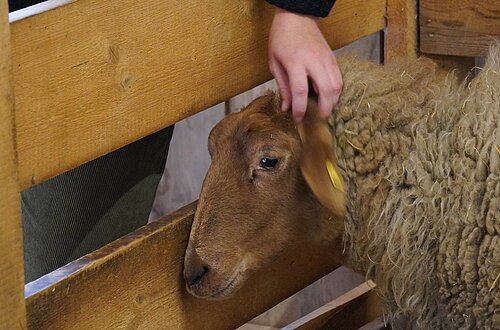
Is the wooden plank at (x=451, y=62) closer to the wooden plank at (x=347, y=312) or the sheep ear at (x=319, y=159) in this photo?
the wooden plank at (x=347, y=312)

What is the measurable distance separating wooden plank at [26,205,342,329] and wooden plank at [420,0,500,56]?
85 cm

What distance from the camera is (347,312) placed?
10.7ft

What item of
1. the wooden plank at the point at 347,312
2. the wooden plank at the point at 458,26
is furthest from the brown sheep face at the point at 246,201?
the wooden plank at the point at 458,26

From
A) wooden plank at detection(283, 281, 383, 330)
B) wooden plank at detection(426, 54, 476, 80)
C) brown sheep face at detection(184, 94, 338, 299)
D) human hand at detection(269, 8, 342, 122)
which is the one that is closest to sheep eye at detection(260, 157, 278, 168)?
brown sheep face at detection(184, 94, 338, 299)

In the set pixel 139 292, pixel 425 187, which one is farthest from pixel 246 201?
pixel 425 187

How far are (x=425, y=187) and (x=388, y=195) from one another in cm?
10

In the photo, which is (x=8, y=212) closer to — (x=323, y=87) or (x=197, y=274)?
(x=197, y=274)

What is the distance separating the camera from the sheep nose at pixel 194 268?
244 centimetres

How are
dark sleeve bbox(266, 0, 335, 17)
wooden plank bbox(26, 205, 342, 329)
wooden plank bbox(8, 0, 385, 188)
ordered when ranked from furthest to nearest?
dark sleeve bbox(266, 0, 335, 17), wooden plank bbox(26, 205, 342, 329), wooden plank bbox(8, 0, 385, 188)

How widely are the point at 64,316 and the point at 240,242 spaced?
47 centimetres

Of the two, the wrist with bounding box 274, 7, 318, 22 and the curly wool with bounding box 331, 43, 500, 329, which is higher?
the wrist with bounding box 274, 7, 318, 22

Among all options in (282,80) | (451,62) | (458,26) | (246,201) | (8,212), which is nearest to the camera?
(8,212)

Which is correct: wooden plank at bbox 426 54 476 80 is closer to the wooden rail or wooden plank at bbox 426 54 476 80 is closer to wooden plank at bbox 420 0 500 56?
wooden plank at bbox 420 0 500 56

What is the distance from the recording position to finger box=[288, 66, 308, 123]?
7.28 feet
